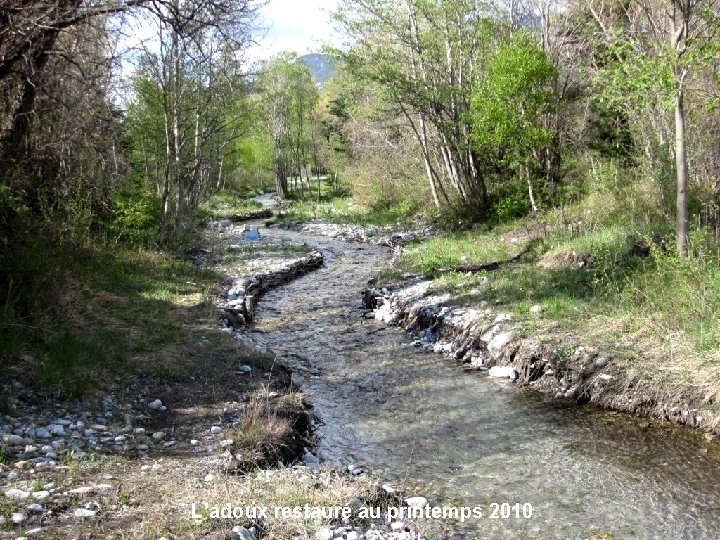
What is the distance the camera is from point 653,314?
347 inches

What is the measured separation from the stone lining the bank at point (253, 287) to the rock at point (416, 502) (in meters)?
6.98

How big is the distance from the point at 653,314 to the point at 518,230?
9.92 metres

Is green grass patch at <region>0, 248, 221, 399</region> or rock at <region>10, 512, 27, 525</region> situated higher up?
green grass patch at <region>0, 248, 221, 399</region>

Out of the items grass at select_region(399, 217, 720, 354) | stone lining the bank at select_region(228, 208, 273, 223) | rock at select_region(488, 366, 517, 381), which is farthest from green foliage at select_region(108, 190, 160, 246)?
stone lining the bank at select_region(228, 208, 273, 223)

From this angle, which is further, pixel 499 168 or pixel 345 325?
pixel 499 168

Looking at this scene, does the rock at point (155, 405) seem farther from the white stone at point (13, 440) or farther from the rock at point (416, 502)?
the rock at point (416, 502)

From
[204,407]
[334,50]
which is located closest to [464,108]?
[334,50]

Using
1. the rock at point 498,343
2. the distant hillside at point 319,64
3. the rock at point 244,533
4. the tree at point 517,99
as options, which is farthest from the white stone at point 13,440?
the distant hillside at point 319,64

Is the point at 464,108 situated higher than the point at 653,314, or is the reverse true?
the point at 464,108

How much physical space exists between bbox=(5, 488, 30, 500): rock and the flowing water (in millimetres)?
3150

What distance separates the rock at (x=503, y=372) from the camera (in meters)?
9.13

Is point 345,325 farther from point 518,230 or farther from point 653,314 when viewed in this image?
point 518,230

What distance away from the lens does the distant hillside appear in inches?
912

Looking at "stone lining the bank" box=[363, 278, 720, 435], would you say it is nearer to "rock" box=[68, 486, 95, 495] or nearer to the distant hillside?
"rock" box=[68, 486, 95, 495]
